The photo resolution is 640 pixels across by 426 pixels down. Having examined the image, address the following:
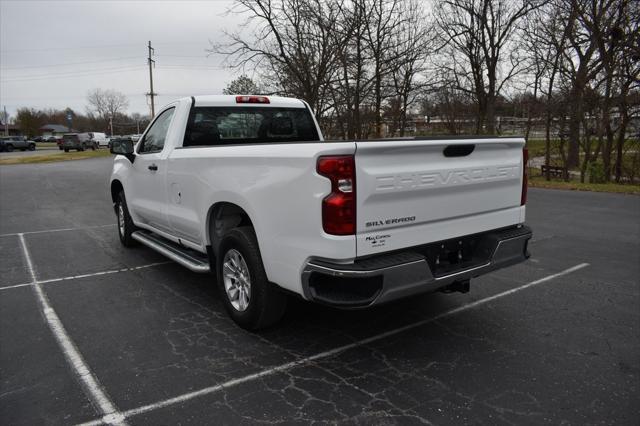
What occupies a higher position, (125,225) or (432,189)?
(432,189)

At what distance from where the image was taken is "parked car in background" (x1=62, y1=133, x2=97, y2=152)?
152 feet

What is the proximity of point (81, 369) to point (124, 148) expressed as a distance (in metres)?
3.32

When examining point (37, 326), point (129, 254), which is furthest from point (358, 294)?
point (129, 254)

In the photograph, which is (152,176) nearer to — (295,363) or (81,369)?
(81,369)

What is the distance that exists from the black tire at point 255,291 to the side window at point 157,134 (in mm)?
2037

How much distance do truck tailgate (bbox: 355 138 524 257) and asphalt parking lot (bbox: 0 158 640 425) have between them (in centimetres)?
90

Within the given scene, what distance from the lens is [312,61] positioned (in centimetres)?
1650

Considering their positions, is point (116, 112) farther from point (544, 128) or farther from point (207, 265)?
point (207, 265)

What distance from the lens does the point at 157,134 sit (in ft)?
18.4

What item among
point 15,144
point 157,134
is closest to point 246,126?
point 157,134

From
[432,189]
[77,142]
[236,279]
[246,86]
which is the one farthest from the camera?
[77,142]

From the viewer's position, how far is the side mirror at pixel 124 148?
5906mm

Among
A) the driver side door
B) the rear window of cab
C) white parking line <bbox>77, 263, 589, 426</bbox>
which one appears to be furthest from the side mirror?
white parking line <bbox>77, 263, 589, 426</bbox>

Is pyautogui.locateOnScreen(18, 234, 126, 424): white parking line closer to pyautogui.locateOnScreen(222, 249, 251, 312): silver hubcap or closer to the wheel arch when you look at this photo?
pyautogui.locateOnScreen(222, 249, 251, 312): silver hubcap
